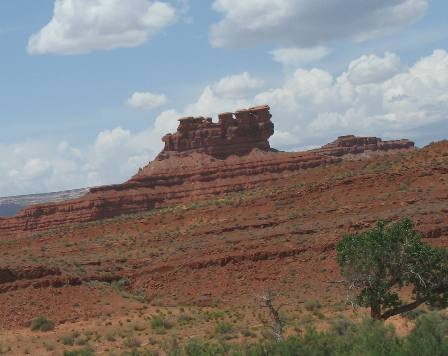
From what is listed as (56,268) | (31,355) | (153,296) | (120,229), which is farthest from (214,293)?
(120,229)

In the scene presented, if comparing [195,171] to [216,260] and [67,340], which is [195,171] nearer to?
[216,260]

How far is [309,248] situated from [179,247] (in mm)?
10016

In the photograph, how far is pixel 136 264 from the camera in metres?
43.4

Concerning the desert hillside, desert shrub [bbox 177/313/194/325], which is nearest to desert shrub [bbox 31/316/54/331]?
the desert hillside

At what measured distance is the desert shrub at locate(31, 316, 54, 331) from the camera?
1180 inches

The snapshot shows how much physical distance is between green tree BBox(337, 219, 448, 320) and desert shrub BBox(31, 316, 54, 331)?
46.1ft

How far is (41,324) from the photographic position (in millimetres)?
30328

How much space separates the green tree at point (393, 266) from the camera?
71.5 feet

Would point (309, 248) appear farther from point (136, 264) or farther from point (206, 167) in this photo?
point (206, 167)

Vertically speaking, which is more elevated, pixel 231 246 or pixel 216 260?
pixel 231 246

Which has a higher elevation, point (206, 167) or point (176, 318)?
point (206, 167)

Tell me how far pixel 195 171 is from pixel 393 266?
2829 inches

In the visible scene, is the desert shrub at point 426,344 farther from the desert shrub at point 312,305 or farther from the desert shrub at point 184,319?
the desert shrub at point 184,319

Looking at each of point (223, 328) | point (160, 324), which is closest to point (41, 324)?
point (160, 324)
